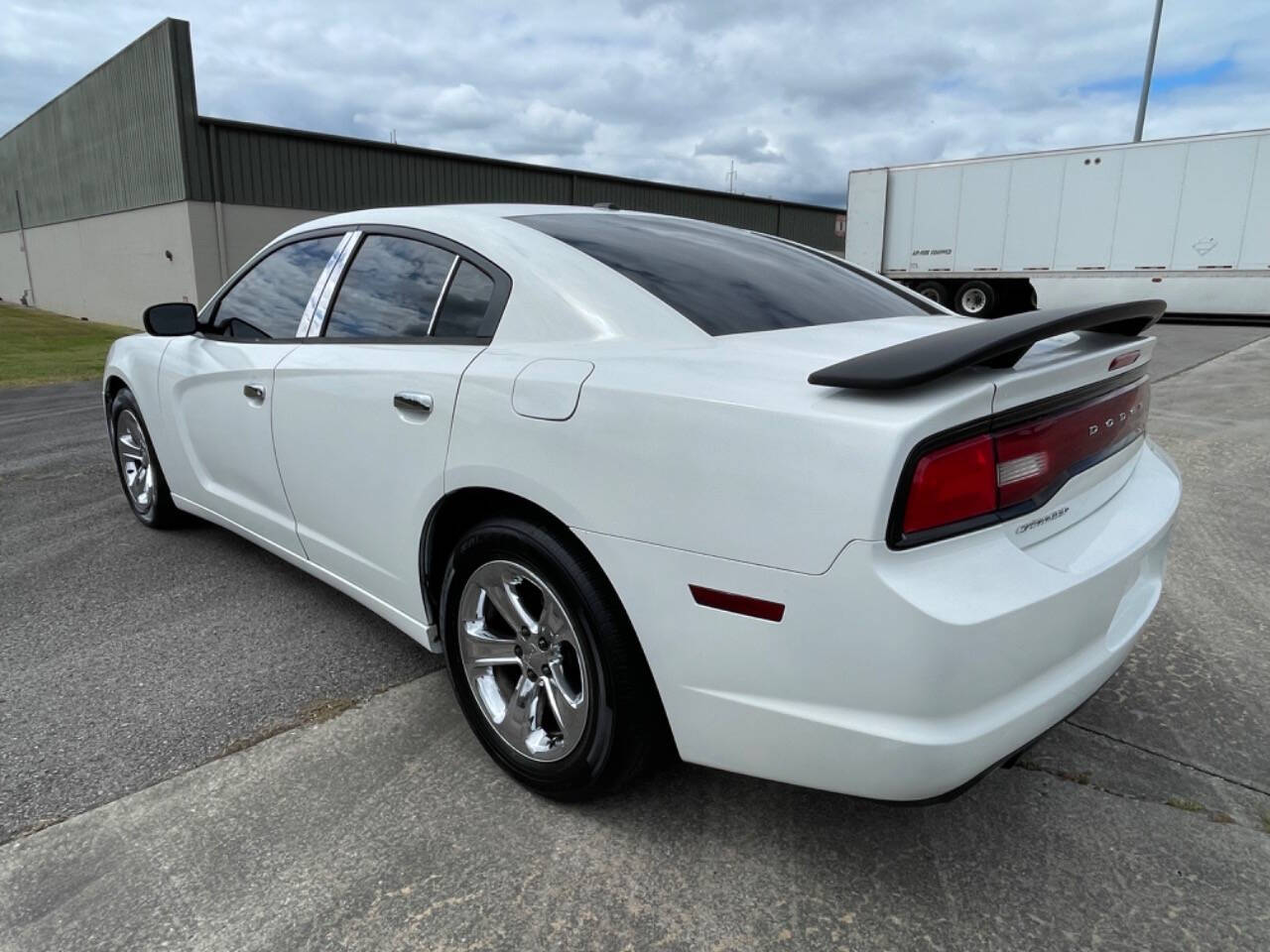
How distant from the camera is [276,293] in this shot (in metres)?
3.39

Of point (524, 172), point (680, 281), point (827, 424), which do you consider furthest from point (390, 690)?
point (524, 172)

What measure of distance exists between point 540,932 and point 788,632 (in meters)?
0.85

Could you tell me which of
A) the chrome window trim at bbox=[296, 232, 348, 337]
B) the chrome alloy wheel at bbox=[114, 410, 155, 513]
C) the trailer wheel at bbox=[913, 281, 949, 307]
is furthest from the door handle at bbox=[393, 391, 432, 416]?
the trailer wheel at bbox=[913, 281, 949, 307]

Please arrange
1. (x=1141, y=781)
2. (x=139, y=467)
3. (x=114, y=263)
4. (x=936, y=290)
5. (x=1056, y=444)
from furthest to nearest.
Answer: (x=114, y=263)
(x=936, y=290)
(x=139, y=467)
(x=1141, y=781)
(x=1056, y=444)

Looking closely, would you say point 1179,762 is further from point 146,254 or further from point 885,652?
point 146,254

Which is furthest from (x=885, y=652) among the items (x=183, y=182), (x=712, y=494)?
(x=183, y=182)

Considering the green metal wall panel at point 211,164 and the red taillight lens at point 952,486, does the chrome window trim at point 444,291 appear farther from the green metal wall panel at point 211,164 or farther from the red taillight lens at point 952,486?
the green metal wall panel at point 211,164

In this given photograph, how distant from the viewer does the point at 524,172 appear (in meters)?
22.8

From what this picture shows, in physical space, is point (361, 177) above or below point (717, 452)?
above

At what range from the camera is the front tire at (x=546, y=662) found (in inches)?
78.0

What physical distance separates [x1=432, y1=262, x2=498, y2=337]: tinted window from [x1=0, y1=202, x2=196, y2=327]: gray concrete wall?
1806 cm

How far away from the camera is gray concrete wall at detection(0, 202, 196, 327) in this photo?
1870cm

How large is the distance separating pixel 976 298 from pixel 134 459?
20015mm

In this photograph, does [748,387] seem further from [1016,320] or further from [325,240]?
[325,240]
